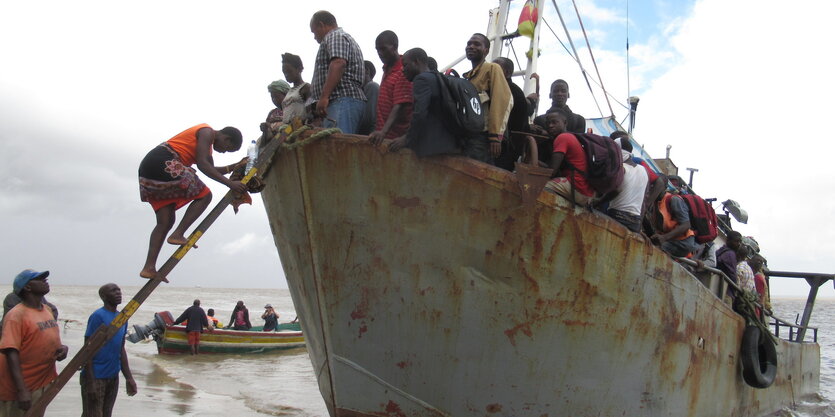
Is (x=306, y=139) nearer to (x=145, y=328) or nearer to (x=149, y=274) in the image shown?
(x=149, y=274)

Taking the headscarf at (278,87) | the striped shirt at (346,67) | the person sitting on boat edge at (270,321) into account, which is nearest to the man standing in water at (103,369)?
the headscarf at (278,87)

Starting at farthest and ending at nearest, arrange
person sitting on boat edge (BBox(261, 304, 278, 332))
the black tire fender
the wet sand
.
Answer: person sitting on boat edge (BBox(261, 304, 278, 332)) → the wet sand → the black tire fender

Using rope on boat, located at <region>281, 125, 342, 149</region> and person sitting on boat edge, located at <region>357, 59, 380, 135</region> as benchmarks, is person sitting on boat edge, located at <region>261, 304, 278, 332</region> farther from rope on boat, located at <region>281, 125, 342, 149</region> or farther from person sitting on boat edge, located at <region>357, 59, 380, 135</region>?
rope on boat, located at <region>281, 125, 342, 149</region>

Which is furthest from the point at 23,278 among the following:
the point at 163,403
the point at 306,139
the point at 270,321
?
the point at 270,321

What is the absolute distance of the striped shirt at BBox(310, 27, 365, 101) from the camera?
439cm

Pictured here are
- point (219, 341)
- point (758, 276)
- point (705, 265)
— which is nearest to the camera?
point (705, 265)

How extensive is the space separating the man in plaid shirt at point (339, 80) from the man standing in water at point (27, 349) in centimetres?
243

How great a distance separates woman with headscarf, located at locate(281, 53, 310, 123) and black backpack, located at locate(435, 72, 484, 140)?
4.29 feet

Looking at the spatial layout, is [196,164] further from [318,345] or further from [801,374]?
[801,374]

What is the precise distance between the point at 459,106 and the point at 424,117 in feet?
0.79

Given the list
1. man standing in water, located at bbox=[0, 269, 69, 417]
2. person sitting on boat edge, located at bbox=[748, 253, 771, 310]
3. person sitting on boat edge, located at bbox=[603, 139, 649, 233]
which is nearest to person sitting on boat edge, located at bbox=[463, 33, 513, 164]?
person sitting on boat edge, located at bbox=[603, 139, 649, 233]

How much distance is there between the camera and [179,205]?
14.5 ft

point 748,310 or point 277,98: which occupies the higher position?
point 277,98

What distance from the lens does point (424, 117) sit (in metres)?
3.74
